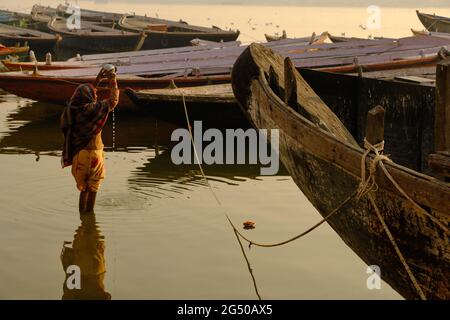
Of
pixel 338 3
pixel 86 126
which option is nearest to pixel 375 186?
pixel 86 126

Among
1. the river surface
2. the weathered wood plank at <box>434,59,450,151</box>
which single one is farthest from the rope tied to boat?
the river surface

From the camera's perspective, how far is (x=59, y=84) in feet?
43.7

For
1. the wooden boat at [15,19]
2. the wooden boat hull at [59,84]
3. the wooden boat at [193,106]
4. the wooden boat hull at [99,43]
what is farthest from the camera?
the wooden boat at [15,19]

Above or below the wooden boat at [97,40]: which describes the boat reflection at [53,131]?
below

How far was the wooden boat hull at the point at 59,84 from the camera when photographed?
13.3m

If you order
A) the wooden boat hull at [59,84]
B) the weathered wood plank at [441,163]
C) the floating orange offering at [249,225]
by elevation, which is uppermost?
the weathered wood plank at [441,163]

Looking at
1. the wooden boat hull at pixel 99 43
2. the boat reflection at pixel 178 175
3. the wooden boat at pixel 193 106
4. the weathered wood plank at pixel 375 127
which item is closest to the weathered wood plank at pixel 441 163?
the weathered wood plank at pixel 375 127

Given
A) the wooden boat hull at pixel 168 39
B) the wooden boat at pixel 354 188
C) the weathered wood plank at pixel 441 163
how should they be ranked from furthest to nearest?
the wooden boat hull at pixel 168 39 < the wooden boat at pixel 354 188 < the weathered wood plank at pixel 441 163

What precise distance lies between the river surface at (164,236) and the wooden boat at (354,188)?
61 cm

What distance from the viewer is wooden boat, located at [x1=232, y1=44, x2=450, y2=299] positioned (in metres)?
4.87

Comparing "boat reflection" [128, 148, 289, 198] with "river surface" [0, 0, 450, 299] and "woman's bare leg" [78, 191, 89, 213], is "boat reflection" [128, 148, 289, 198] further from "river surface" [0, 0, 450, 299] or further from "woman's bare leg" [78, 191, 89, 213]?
"woman's bare leg" [78, 191, 89, 213]

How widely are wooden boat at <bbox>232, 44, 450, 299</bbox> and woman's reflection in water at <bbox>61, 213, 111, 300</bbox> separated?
1921 mm

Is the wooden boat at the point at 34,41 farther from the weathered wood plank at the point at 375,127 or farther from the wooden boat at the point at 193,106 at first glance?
the weathered wood plank at the point at 375,127
